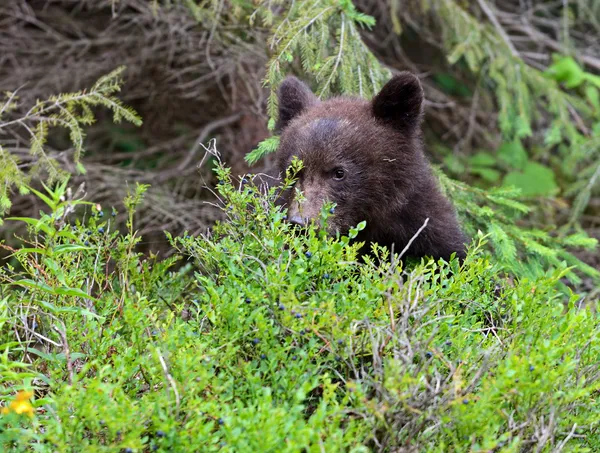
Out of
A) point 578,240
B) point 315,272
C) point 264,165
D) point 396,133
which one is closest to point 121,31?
point 264,165

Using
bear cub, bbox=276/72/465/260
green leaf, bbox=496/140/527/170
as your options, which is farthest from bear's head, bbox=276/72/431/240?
green leaf, bbox=496/140/527/170

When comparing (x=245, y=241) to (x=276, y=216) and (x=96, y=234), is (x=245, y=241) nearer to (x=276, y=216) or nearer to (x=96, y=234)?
(x=276, y=216)

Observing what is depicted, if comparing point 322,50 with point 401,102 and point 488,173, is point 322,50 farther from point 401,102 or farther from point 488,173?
point 488,173

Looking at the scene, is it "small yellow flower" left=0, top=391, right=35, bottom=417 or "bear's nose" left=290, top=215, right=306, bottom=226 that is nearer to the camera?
"small yellow flower" left=0, top=391, right=35, bottom=417

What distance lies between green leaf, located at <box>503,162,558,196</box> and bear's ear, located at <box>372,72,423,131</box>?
349 cm

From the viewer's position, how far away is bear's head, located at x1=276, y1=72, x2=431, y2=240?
3.94 meters

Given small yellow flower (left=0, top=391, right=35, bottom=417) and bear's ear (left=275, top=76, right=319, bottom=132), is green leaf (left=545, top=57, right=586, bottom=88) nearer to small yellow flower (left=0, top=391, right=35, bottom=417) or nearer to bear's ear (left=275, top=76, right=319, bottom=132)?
bear's ear (left=275, top=76, right=319, bottom=132)

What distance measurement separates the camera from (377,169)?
13.1 ft

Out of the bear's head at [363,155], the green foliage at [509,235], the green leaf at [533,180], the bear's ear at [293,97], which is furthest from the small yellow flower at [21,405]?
the green leaf at [533,180]

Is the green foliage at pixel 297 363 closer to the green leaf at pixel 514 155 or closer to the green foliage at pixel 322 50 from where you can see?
the green foliage at pixel 322 50

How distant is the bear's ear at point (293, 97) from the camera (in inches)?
171

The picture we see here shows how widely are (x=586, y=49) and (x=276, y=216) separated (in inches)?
254

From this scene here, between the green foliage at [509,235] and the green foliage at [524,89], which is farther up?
the green foliage at [524,89]

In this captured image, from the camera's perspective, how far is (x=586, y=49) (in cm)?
808
